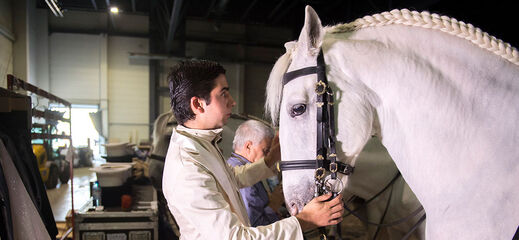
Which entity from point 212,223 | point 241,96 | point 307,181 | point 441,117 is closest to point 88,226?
point 212,223

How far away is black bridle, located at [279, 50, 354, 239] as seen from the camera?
41.1 inches

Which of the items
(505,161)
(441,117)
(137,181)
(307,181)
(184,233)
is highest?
(441,117)

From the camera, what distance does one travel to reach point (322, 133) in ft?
3.49

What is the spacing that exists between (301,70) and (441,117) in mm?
505

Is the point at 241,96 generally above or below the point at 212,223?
above

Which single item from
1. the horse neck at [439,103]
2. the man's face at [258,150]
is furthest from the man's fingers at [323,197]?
the man's face at [258,150]

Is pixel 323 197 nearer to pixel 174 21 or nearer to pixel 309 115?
pixel 309 115

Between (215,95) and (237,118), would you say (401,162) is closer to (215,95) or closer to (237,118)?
(215,95)

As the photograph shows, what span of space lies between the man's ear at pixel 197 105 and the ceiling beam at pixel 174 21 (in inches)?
262

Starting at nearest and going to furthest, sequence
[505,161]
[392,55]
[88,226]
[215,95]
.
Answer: [505,161]
[392,55]
[215,95]
[88,226]

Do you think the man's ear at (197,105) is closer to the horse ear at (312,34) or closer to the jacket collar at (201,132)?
the jacket collar at (201,132)

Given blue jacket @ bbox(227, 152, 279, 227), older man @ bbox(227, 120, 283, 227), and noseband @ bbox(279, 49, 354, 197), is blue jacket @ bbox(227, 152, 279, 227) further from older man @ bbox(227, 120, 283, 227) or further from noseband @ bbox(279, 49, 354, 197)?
noseband @ bbox(279, 49, 354, 197)

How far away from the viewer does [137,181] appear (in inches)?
197

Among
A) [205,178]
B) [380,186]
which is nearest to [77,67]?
[380,186]
